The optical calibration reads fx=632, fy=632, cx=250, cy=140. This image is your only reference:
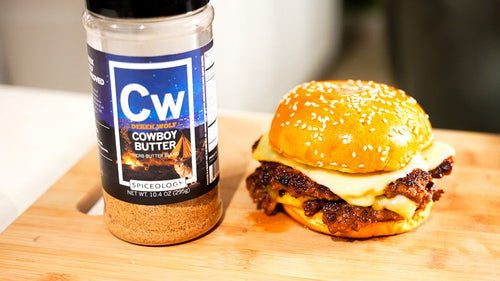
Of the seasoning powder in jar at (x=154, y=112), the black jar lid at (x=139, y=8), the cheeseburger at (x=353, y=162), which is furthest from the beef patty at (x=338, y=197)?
the black jar lid at (x=139, y=8)

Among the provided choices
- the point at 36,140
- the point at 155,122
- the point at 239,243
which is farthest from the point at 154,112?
the point at 36,140

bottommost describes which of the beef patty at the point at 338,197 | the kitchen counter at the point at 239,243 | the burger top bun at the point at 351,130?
the kitchen counter at the point at 239,243

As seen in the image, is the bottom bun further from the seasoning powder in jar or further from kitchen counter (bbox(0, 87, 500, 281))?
the seasoning powder in jar

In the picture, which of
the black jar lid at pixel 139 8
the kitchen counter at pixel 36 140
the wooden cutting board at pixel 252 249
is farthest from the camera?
the kitchen counter at pixel 36 140

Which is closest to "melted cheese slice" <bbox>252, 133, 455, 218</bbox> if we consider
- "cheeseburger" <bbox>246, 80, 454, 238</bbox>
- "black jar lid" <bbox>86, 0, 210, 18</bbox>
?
"cheeseburger" <bbox>246, 80, 454, 238</bbox>

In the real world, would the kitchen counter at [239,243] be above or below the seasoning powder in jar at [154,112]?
Result: below

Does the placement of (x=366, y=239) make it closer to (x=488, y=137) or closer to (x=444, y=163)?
(x=444, y=163)

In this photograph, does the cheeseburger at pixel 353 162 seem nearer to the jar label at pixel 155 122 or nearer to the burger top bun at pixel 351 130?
the burger top bun at pixel 351 130
